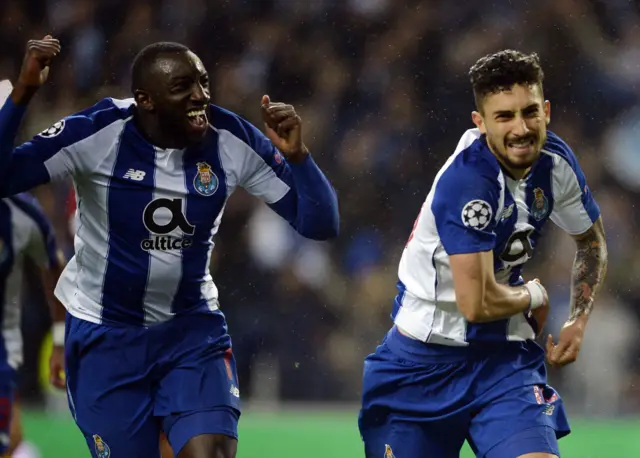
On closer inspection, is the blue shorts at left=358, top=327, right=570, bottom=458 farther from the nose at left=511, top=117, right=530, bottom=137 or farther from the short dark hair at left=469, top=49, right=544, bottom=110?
the short dark hair at left=469, top=49, right=544, bottom=110

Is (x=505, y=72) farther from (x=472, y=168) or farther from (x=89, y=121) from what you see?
(x=89, y=121)

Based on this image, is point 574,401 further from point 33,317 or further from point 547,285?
point 33,317

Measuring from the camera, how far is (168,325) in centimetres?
443

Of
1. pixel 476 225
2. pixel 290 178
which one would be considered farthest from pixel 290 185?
pixel 476 225

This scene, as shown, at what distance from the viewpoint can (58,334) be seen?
5355 millimetres

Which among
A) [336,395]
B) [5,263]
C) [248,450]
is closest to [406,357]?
[5,263]

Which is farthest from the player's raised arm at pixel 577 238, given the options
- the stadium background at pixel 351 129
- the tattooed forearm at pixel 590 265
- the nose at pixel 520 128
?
the stadium background at pixel 351 129

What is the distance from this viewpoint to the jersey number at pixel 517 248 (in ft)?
13.7

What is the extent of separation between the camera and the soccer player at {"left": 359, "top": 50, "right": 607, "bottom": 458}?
401 cm

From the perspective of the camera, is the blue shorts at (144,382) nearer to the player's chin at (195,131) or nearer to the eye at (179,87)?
the player's chin at (195,131)

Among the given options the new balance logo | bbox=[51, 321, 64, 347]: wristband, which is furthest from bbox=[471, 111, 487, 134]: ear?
bbox=[51, 321, 64, 347]: wristband

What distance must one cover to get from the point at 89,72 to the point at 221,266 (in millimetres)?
1756

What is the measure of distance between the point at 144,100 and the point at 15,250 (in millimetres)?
1621

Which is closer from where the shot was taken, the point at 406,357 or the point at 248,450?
the point at 406,357
